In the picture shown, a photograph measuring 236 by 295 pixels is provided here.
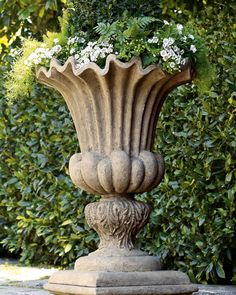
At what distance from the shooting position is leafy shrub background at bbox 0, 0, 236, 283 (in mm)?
5871

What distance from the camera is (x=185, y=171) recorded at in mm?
6215

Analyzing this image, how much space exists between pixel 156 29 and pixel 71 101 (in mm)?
652

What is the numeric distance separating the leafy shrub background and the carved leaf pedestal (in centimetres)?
56

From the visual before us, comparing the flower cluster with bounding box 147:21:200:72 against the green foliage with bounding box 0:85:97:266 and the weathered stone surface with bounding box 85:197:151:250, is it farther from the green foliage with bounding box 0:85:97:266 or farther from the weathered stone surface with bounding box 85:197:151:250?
the green foliage with bounding box 0:85:97:266

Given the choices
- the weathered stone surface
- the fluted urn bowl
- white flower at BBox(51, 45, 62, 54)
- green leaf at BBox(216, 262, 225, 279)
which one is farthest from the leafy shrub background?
the weathered stone surface

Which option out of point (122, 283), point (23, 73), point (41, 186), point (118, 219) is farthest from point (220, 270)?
point (41, 186)

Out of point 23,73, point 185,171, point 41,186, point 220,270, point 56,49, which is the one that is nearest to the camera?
point 56,49

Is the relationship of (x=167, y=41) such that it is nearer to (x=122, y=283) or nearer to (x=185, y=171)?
(x=122, y=283)

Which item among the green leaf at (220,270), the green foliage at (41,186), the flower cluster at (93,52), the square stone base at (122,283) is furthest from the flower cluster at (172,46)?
the green foliage at (41,186)

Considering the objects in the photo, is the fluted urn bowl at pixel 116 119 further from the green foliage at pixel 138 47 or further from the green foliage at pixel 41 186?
the green foliage at pixel 41 186

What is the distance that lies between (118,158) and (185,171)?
78.1 inches

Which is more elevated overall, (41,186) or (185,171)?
(185,171)

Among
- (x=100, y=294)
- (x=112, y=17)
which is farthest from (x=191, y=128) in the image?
(x=100, y=294)

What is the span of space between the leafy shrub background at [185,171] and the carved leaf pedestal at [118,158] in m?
0.56
